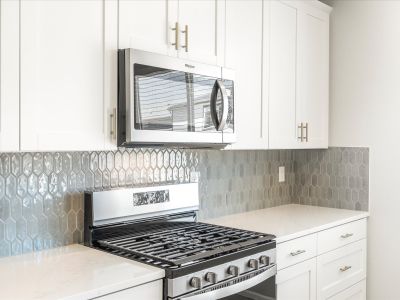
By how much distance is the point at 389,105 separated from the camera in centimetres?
291

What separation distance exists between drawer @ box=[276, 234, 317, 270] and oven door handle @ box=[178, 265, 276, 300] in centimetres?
13

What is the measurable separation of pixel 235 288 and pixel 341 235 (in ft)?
3.84

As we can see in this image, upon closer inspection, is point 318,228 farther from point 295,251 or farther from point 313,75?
point 313,75

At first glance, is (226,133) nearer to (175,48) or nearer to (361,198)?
(175,48)

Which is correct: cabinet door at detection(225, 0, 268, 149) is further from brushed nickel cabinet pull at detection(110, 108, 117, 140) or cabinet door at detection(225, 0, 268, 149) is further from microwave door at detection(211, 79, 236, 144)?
brushed nickel cabinet pull at detection(110, 108, 117, 140)

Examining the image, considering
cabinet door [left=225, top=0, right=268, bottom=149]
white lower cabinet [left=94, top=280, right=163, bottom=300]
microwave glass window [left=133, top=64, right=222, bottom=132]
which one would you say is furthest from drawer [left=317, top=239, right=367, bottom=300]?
white lower cabinet [left=94, top=280, right=163, bottom=300]

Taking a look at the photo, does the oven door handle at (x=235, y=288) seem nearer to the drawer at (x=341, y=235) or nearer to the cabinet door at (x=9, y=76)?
the drawer at (x=341, y=235)

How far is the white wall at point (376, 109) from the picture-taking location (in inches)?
114

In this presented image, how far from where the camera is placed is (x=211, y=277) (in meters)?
1.74

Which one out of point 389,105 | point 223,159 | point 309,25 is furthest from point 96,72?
point 389,105

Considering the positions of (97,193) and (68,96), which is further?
(97,193)

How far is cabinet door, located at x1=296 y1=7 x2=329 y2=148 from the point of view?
2930mm

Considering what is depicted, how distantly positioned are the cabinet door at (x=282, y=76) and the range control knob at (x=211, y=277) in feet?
3.65

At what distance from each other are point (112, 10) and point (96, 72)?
0.27 meters
